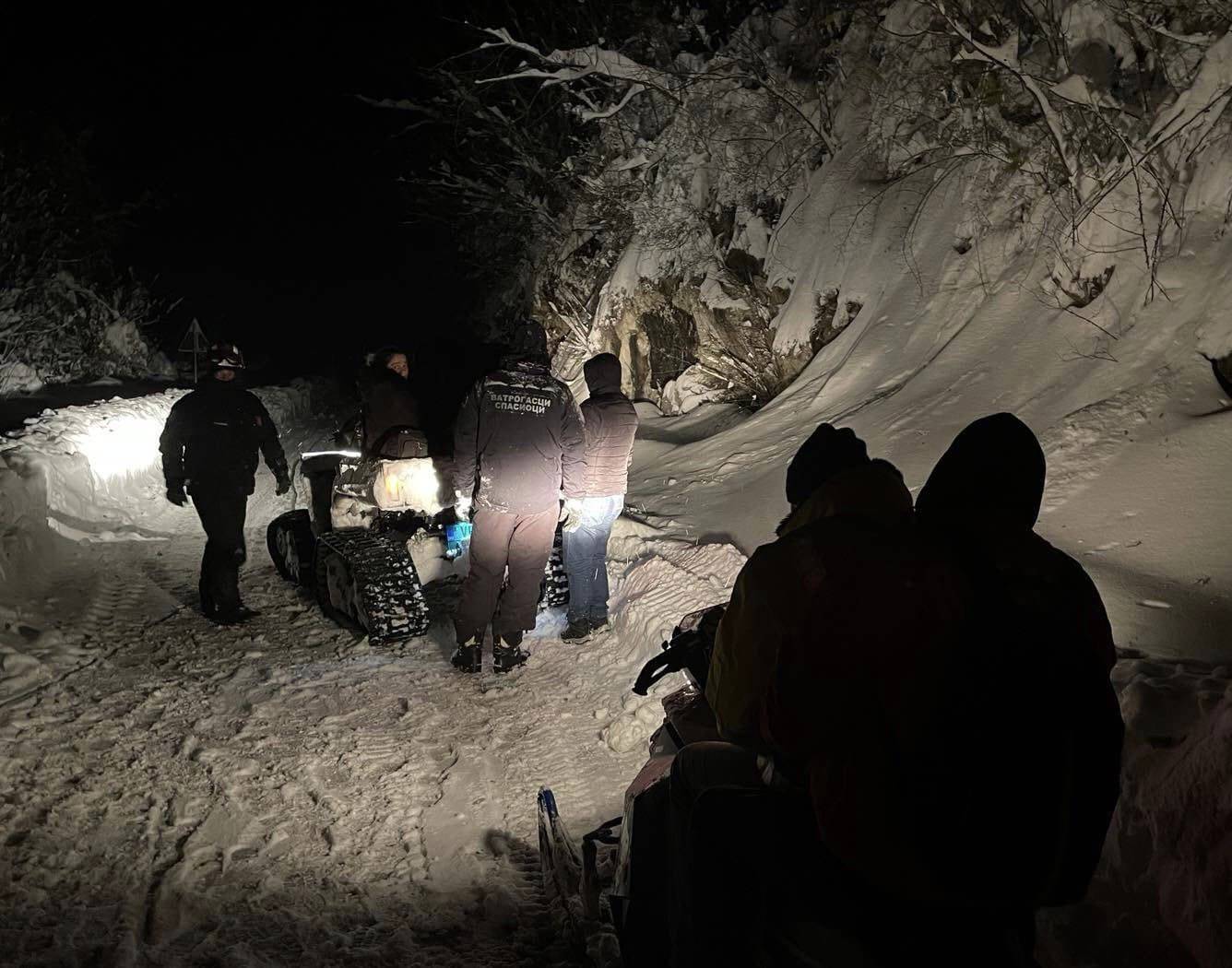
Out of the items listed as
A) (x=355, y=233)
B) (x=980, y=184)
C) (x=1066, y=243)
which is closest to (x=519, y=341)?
(x=1066, y=243)

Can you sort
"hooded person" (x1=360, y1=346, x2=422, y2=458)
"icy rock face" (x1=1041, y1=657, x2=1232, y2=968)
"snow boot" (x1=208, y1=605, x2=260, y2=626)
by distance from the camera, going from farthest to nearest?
"hooded person" (x1=360, y1=346, x2=422, y2=458) < "snow boot" (x1=208, y1=605, x2=260, y2=626) < "icy rock face" (x1=1041, y1=657, x2=1232, y2=968)

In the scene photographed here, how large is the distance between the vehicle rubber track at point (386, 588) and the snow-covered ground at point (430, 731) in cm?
18

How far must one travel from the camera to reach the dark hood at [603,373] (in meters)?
5.37

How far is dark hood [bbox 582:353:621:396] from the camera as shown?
5.37 meters

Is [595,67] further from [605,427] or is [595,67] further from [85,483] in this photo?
[85,483]

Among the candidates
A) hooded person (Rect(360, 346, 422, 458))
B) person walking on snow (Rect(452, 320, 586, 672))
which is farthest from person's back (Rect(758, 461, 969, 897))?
hooded person (Rect(360, 346, 422, 458))

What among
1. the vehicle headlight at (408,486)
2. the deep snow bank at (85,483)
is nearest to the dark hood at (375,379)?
the vehicle headlight at (408,486)

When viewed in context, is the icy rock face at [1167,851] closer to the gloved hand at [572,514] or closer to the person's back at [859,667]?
the person's back at [859,667]

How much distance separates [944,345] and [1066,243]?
129cm

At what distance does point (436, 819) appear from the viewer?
11.2ft

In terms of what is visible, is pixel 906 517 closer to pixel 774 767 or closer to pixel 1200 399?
pixel 774 767

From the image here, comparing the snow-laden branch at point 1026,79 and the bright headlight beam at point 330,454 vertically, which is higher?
the snow-laden branch at point 1026,79

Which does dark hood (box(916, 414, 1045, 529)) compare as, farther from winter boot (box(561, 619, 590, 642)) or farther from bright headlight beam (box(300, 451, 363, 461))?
bright headlight beam (box(300, 451, 363, 461))

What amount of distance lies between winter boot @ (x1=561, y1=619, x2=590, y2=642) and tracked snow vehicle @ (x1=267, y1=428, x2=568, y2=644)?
48 cm
